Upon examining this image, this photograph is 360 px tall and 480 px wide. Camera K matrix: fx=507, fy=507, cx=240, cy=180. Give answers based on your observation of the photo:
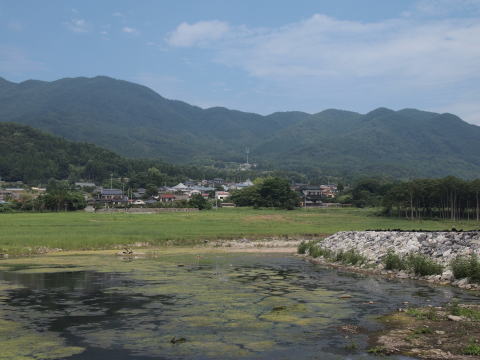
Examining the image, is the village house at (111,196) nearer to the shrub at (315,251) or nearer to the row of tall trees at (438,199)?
the row of tall trees at (438,199)

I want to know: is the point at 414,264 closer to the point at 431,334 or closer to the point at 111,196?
the point at 431,334

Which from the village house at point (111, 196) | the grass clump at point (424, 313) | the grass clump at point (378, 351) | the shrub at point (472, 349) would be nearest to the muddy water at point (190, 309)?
the grass clump at point (378, 351)

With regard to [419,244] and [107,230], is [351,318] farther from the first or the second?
[107,230]

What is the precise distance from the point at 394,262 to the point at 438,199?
6739cm

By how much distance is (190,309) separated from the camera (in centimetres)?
2061

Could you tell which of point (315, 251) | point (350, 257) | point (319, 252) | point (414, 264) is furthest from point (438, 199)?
point (414, 264)

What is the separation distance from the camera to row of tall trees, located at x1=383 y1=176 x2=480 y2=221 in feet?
293

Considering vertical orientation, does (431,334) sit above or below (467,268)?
below

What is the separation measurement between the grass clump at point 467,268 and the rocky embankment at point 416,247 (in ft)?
1.11

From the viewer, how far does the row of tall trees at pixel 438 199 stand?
89.2 m

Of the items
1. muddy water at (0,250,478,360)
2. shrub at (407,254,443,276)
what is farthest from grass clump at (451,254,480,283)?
muddy water at (0,250,478,360)

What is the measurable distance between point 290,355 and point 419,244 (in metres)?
22.6

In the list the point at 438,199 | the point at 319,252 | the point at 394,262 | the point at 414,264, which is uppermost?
the point at 438,199

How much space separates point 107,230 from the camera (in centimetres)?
5822
